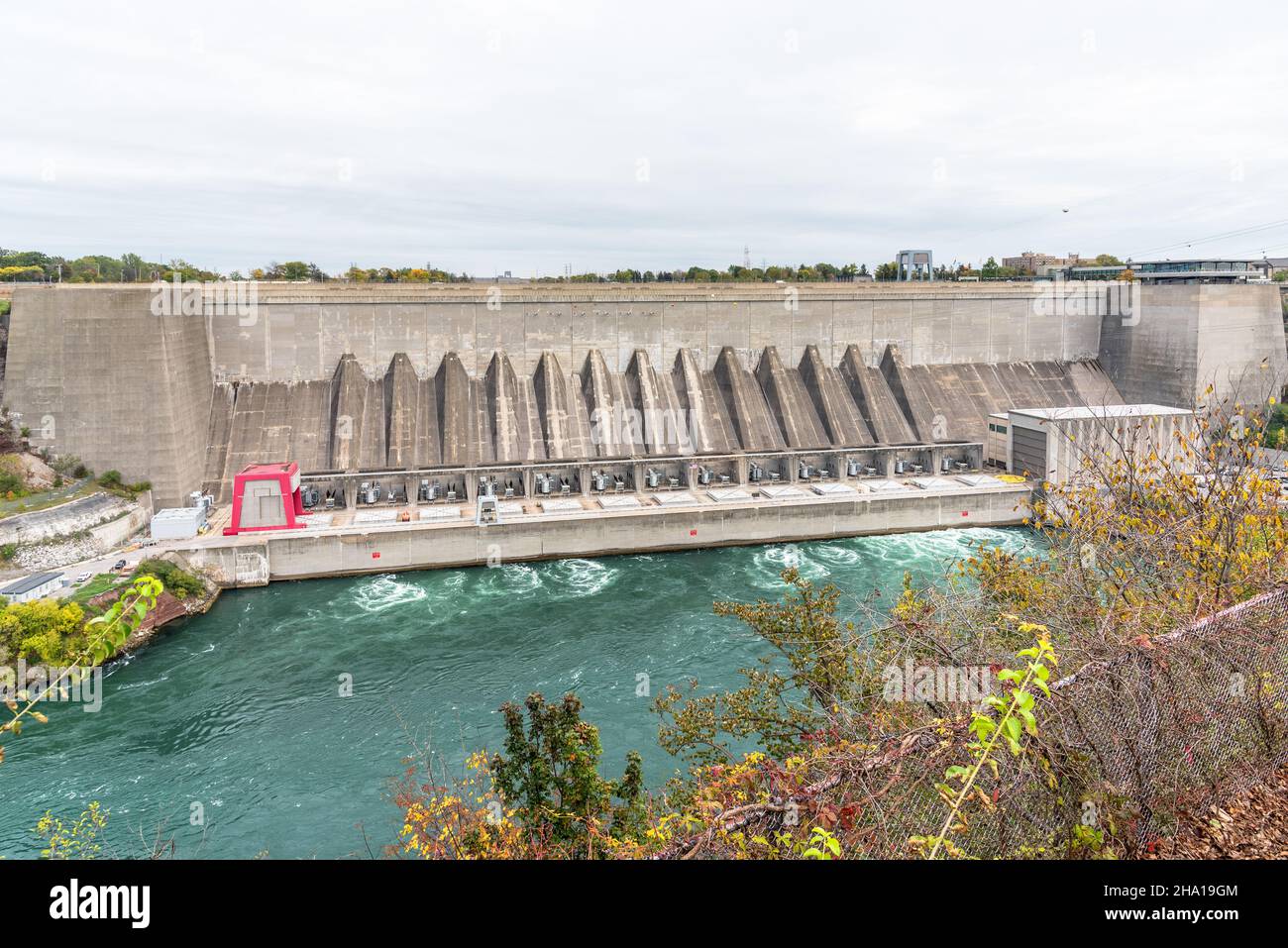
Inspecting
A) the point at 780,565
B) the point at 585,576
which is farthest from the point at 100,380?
the point at 780,565

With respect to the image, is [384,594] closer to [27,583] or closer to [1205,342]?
[27,583]

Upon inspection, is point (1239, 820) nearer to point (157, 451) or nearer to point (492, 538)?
point (492, 538)

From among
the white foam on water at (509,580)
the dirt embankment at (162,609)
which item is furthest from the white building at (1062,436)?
the dirt embankment at (162,609)

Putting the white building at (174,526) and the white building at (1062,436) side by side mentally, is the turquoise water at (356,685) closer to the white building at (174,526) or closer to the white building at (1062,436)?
the white building at (174,526)

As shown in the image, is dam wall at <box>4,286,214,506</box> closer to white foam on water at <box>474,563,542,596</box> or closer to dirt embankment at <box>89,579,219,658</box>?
dirt embankment at <box>89,579,219,658</box>

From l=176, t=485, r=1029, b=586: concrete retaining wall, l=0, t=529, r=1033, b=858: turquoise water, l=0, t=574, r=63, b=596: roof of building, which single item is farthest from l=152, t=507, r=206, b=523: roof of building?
l=0, t=574, r=63, b=596: roof of building

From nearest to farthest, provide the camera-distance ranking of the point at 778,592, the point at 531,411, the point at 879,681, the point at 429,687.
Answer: the point at 879,681 < the point at 429,687 < the point at 778,592 < the point at 531,411
